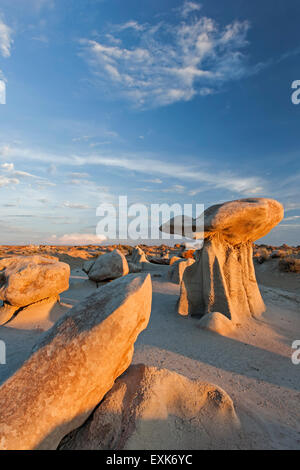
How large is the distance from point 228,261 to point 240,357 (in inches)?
105

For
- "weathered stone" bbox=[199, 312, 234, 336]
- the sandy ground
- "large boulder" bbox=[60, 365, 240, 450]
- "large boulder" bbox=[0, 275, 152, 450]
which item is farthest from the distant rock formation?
"large boulder" bbox=[0, 275, 152, 450]

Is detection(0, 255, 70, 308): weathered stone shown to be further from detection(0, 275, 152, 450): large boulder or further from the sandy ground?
detection(0, 275, 152, 450): large boulder

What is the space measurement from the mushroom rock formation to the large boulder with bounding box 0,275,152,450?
429cm

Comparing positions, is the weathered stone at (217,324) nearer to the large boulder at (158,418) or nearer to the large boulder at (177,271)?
the large boulder at (158,418)

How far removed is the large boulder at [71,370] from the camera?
1.71 metres

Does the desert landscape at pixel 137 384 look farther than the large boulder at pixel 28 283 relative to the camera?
No

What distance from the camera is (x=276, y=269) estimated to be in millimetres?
15273

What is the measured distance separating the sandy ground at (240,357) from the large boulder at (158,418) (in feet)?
0.78

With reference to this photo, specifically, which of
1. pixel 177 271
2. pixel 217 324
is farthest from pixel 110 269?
pixel 217 324

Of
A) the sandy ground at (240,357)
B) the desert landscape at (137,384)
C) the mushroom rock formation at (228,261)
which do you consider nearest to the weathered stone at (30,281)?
the sandy ground at (240,357)

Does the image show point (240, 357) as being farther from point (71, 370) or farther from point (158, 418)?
point (71, 370)
